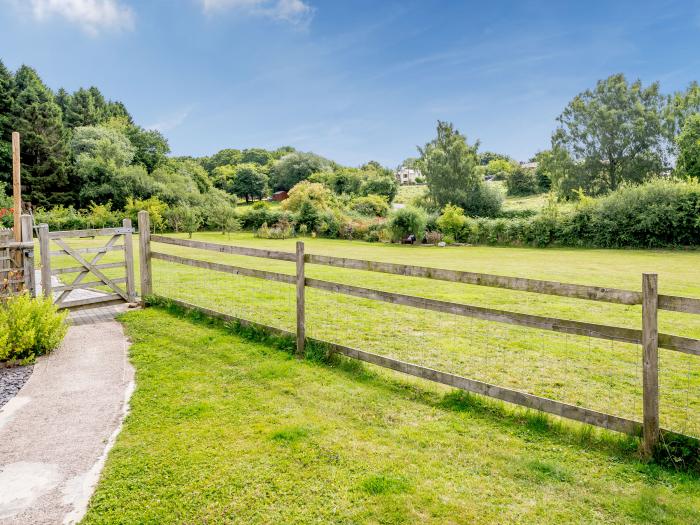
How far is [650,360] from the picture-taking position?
3246 millimetres

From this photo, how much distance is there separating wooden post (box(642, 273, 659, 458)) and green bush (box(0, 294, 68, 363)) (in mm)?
6753

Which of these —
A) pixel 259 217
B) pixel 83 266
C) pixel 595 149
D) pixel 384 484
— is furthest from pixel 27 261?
pixel 595 149

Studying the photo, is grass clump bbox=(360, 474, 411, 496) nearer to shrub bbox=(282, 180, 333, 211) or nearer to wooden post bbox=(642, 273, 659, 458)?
wooden post bbox=(642, 273, 659, 458)

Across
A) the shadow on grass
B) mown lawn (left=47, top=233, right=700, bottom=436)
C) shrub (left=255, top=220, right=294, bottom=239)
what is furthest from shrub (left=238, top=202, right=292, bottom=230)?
the shadow on grass

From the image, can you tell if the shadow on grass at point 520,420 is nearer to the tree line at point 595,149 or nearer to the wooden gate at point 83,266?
the wooden gate at point 83,266

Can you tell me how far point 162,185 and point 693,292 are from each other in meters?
44.7

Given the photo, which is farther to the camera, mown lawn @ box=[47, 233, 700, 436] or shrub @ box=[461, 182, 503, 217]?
shrub @ box=[461, 182, 503, 217]

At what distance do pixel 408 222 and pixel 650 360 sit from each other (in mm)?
24912

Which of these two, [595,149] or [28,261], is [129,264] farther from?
[595,149]

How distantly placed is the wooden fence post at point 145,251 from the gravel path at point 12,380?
3.02m

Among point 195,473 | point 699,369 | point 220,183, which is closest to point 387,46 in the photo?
point 699,369

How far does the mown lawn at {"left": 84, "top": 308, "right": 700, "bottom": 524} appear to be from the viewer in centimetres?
282

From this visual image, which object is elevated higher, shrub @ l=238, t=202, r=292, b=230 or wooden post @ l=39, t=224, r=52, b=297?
shrub @ l=238, t=202, r=292, b=230

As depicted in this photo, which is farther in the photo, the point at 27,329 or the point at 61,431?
the point at 27,329
